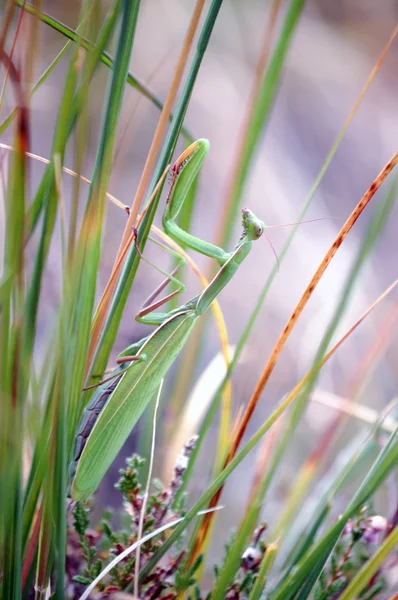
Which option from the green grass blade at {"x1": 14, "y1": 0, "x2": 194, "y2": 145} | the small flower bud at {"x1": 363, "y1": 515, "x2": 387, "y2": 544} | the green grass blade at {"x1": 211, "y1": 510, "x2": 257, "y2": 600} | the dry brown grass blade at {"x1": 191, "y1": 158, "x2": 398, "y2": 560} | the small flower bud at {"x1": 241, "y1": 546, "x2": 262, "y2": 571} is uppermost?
the green grass blade at {"x1": 14, "y1": 0, "x2": 194, "y2": 145}

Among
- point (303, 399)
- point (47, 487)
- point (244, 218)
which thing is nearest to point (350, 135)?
point (244, 218)

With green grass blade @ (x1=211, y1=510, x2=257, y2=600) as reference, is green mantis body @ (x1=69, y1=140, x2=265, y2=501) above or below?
above

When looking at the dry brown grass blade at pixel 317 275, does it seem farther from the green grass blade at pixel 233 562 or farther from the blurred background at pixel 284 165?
the blurred background at pixel 284 165

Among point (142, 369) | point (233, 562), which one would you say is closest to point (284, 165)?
point (142, 369)

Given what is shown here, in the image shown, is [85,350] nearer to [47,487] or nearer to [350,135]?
[47,487]

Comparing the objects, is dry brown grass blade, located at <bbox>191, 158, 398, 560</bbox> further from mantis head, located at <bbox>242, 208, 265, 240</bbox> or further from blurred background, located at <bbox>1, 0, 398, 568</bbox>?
blurred background, located at <bbox>1, 0, 398, 568</bbox>

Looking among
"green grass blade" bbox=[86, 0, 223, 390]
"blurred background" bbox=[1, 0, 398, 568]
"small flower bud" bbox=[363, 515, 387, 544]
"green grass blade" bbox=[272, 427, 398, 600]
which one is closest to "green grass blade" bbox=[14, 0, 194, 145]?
"green grass blade" bbox=[86, 0, 223, 390]
